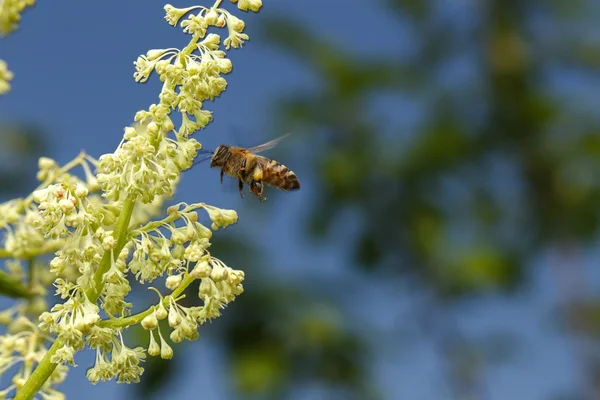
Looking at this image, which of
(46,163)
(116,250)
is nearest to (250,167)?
(46,163)

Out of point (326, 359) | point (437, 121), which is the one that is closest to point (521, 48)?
point (437, 121)

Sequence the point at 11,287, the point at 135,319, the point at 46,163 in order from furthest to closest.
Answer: the point at 46,163 → the point at 11,287 → the point at 135,319

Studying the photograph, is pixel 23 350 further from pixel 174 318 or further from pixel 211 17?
pixel 211 17

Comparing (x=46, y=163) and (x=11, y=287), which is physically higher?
(x=46, y=163)

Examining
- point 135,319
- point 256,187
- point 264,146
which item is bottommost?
point 135,319

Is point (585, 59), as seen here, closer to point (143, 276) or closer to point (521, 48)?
point (521, 48)

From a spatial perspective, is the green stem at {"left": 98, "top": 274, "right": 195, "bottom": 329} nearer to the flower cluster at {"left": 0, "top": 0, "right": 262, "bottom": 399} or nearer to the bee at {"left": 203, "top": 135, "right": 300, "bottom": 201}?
the flower cluster at {"left": 0, "top": 0, "right": 262, "bottom": 399}

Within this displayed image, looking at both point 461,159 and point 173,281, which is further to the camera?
point 461,159

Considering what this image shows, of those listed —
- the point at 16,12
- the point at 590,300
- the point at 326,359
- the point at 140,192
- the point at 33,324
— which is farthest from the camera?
the point at 590,300
